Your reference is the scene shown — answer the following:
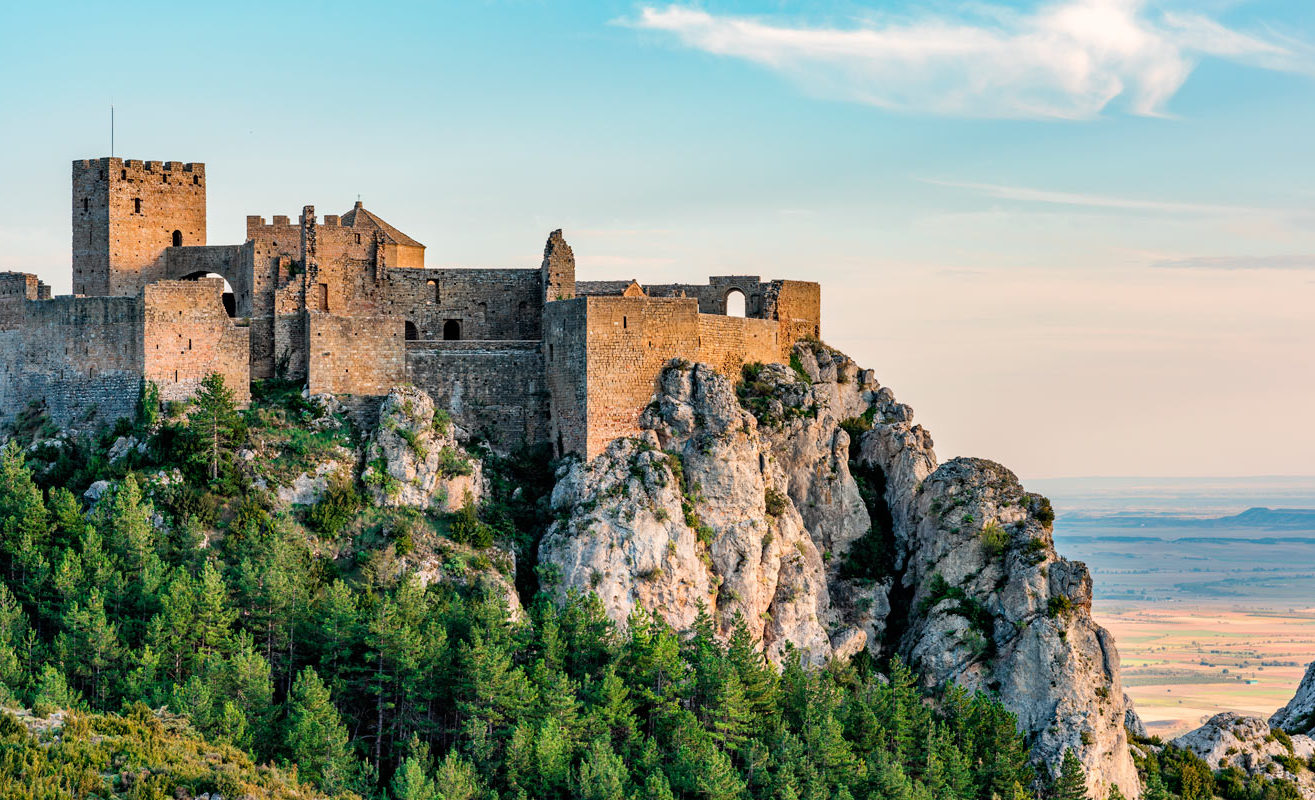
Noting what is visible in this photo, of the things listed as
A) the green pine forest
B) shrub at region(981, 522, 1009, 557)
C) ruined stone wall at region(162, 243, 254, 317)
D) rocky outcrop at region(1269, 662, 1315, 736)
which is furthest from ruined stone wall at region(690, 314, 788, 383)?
rocky outcrop at region(1269, 662, 1315, 736)

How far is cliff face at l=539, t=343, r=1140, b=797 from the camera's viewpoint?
7550 cm

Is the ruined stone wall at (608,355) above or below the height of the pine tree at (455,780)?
above

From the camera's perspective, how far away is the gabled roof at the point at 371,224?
8231 cm

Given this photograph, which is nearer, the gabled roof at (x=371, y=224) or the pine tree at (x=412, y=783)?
the pine tree at (x=412, y=783)

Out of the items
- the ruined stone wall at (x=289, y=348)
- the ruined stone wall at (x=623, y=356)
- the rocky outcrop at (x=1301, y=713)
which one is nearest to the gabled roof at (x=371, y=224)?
the ruined stone wall at (x=289, y=348)

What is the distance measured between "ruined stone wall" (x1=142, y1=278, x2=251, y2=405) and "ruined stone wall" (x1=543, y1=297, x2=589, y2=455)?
1346cm

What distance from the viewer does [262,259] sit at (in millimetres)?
79812

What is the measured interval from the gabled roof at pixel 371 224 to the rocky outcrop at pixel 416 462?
9502 millimetres

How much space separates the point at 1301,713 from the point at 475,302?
5518cm

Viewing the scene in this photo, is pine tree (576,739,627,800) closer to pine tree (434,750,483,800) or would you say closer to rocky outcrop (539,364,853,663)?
pine tree (434,750,483,800)

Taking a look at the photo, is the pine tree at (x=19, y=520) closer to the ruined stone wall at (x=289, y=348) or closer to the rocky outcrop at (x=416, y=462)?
the ruined stone wall at (x=289, y=348)

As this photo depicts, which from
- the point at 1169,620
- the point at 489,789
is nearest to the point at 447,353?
the point at 489,789

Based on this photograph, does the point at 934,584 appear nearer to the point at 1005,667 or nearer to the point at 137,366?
the point at 1005,667

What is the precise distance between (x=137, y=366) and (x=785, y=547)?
1162 inches
